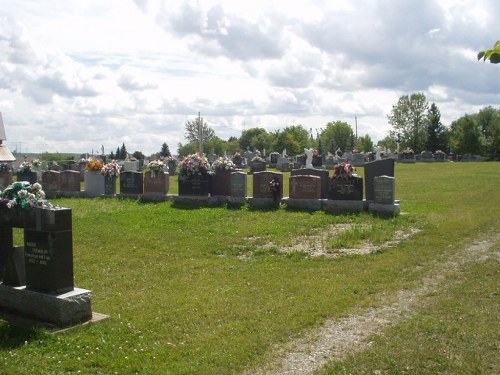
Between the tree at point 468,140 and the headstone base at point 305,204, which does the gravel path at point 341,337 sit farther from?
the tree at point 468,140

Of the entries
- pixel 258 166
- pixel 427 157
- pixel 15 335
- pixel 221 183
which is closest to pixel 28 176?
pixel 221 183

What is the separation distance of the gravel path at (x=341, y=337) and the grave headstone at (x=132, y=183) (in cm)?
1498

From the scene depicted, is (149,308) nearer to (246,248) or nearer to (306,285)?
(306,285)

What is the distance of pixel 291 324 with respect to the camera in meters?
6.73

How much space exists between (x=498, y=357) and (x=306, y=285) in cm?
351

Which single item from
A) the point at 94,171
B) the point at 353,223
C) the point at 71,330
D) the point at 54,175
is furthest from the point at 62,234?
the point at 54,175

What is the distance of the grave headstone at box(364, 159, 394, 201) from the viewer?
56.5 ft

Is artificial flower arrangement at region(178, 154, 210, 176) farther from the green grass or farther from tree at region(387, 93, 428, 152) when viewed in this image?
tree at region(387, 93, 428, 152)

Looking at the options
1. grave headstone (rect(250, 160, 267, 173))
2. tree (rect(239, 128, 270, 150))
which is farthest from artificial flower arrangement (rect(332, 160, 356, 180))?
tree (rect(239, 128, 270, 150))

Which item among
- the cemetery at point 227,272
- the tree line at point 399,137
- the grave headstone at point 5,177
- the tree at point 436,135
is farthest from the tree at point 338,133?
the cemetery at point 227,272

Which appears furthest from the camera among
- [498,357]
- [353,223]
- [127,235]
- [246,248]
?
[353,223]

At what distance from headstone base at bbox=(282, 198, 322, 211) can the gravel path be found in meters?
8.57

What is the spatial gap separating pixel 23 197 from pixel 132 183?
49.4 feet

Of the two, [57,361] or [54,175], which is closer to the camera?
[57,361]
